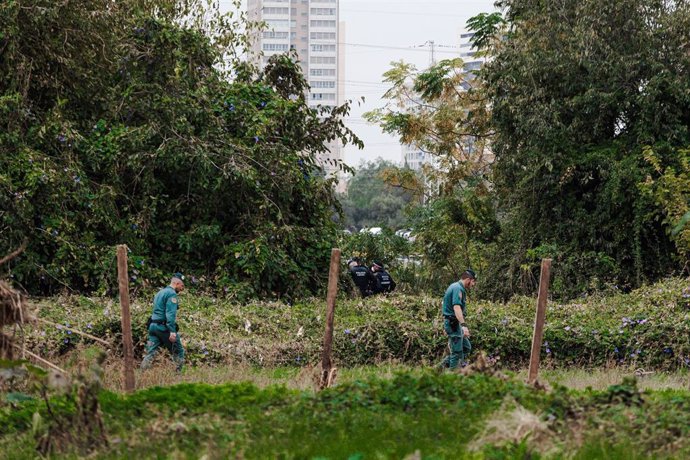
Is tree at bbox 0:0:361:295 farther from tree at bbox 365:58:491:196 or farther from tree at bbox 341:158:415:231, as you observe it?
tree at bbox 341:158:415:231

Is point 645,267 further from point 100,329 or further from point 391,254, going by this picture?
point 100,329

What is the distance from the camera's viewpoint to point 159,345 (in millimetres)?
14906

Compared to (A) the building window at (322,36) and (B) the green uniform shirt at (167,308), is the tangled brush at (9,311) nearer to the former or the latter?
(B) the green uniform shirt at (167,308)

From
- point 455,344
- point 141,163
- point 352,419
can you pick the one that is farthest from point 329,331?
point 141,163

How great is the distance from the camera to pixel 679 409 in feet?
27.6

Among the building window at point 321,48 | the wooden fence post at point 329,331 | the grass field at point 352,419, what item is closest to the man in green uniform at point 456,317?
the grass field at point 352,419

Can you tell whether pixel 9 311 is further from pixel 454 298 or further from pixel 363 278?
pixel 363 278

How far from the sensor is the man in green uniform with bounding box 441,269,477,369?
48.5ft

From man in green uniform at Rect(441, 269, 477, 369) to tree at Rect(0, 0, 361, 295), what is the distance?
7.25 m

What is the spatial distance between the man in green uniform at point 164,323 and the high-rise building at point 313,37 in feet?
486

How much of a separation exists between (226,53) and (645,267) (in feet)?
46.5

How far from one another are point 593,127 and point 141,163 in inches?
479

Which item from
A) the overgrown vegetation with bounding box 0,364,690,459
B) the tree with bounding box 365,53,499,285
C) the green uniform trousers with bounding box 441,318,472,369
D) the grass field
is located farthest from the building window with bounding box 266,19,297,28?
the overgrown vegetation with bounding box 0,364,690,459

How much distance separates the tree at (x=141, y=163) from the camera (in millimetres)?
20156
